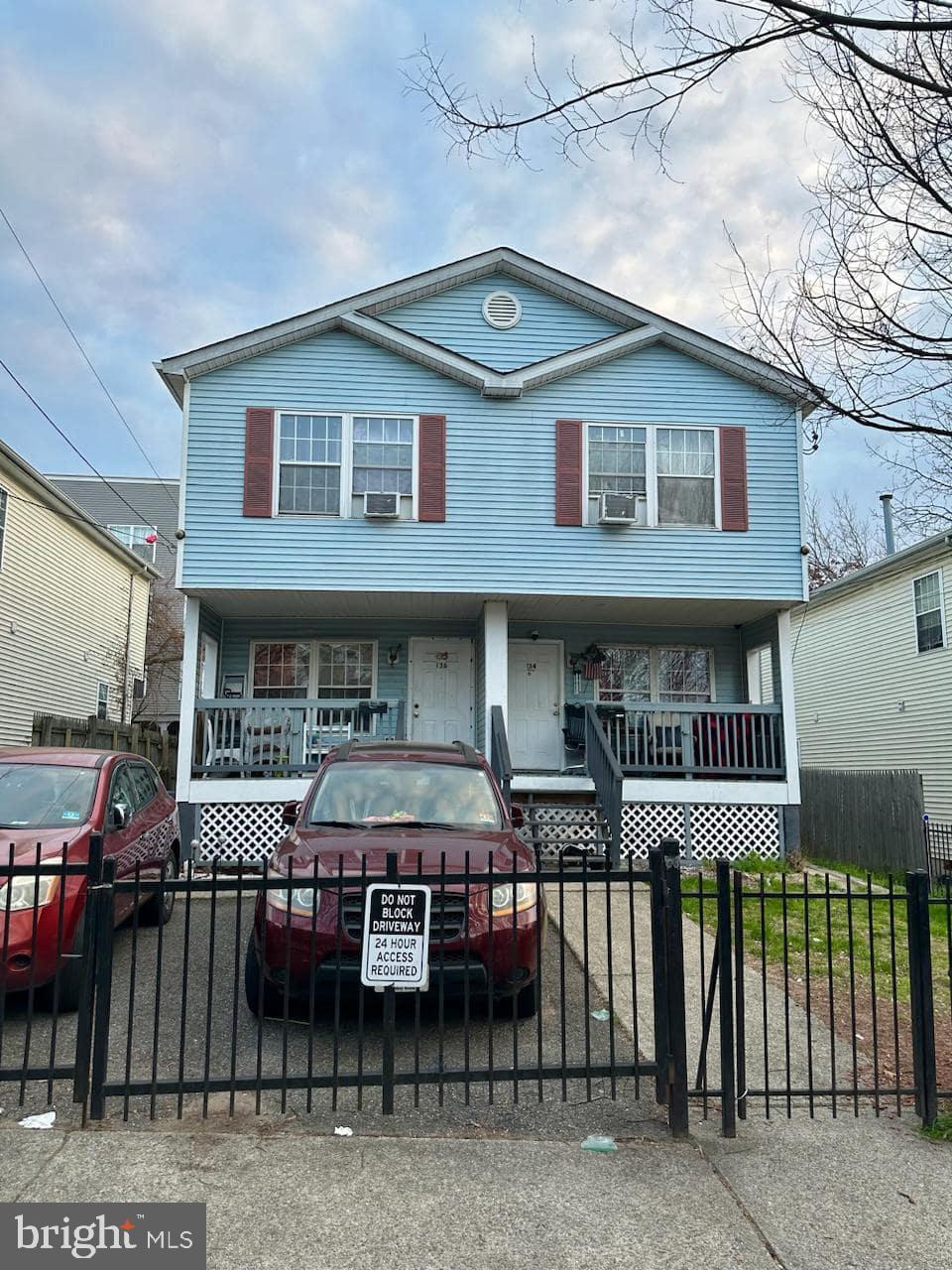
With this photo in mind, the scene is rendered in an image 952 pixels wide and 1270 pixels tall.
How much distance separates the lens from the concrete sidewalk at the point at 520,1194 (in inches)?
125

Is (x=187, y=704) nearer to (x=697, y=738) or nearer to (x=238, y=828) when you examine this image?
(x=238, y=828)

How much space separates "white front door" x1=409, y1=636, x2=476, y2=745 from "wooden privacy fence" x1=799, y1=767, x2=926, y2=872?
23.8 feet

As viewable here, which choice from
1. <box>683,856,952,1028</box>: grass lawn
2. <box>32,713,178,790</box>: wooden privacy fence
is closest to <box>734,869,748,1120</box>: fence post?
<box>683,856,952,1028</box>: grass lawn

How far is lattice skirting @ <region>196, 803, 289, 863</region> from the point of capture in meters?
12.5

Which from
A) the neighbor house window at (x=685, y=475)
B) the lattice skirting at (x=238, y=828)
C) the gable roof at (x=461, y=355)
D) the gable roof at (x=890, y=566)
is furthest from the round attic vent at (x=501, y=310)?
the lattice skirting at (x=238, y=828)

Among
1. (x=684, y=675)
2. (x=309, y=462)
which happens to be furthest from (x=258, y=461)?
(x=684, y=675)

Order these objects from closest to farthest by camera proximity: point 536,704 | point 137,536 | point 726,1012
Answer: point 726,1012 < point 536,704 < point 137,536

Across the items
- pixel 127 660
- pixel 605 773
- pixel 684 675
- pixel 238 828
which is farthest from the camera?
pixel 127 660

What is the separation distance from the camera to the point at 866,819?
1600cm

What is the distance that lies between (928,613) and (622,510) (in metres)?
7.77

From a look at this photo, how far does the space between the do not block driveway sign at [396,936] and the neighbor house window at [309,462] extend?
9.26 m

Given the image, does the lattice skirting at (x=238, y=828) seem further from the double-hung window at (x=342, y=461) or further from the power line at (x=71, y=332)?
the power line at (x=71, y=332)

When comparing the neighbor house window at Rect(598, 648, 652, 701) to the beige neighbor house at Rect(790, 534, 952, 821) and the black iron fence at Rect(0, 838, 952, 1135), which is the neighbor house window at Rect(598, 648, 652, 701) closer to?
the beige neighbor house at Rect(790, 534, 952, 821)

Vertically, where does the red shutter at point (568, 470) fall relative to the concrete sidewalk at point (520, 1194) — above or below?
above
